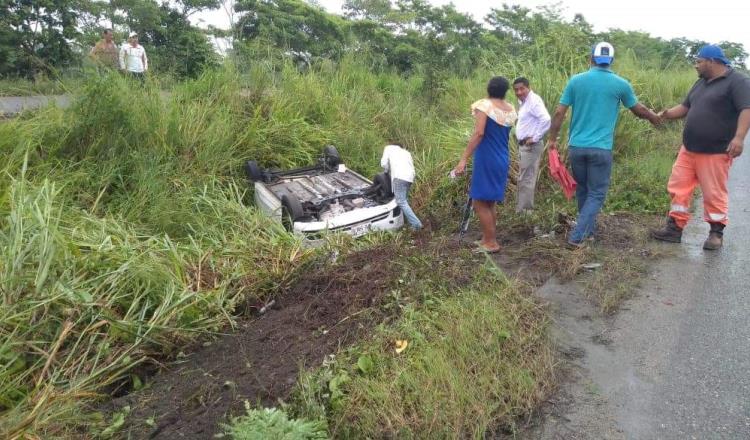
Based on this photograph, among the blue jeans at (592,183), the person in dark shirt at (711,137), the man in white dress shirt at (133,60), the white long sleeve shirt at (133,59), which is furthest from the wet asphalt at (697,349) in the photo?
the white long sleeve shirt at (133,59)

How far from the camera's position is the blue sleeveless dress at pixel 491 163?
509 centimetres

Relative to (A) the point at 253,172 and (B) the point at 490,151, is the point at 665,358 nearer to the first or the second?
(B) the point at 490,151

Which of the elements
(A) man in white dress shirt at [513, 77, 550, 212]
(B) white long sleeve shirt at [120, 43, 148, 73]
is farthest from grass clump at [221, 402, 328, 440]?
(B) white long sleeve shirt at [120, 43, 148, 73]

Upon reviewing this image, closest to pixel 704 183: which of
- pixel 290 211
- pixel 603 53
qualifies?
pixel 603 53

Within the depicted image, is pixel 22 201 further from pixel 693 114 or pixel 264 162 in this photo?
pixel 693 114

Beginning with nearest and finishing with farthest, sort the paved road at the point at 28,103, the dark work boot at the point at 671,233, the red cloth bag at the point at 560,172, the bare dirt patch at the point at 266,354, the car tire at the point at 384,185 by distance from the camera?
1. the bare dirt patch at the point at 266,354
2. the dark work boot at the point at 671,233
3. the red cloth bag at the point at 560,172
4. the car tire at the point at 384,185
5. the paved road at the point at 28,103

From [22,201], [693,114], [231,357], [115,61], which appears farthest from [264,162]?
[693,114]

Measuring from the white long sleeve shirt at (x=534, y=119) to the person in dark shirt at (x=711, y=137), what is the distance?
51.1 inches

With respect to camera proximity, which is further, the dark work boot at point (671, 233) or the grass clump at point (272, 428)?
the dark work boot at point (671, 233)

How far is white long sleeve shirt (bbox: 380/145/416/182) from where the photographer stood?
6.24m

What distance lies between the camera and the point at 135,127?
710 centimetres

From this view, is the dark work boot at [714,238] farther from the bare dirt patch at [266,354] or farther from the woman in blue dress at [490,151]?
the bare dirt patch at [266,354]

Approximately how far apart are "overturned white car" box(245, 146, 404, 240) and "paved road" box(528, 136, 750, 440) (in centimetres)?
226

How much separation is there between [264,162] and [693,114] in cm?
580
